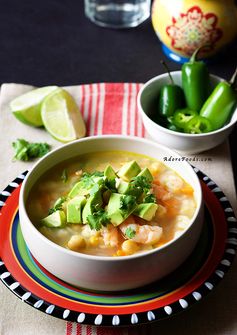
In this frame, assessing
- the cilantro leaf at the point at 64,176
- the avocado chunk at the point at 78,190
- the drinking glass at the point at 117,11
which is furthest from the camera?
the drinking glass at the point at 117,11

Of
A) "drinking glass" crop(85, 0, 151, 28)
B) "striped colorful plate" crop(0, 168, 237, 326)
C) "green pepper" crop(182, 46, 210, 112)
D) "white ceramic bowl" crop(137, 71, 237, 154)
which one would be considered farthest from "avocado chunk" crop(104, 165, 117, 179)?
"drinking glass" crop(85, 0, 151, 28)

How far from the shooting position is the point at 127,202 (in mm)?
1586

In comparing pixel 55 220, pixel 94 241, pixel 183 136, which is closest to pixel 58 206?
pixel 55 220

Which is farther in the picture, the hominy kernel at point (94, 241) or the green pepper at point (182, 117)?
the green pepper at point (182, 117)

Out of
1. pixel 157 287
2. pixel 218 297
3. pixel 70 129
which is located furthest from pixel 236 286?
pixel 70 129

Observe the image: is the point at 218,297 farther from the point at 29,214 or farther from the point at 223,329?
the point at 29,214

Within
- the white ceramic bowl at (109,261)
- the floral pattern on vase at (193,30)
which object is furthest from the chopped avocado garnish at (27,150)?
the floral pattern on vase at (193,30)

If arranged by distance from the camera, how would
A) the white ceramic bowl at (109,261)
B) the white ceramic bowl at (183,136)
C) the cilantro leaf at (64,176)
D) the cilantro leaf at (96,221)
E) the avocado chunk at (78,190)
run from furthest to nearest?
1. the white ceramic bowl at (183,136)
2. the cilantro leaf at (64,176)
3. the avocado chunk at (78,190)
4. the cilantro leaf at (96,221)
5. the white ceramic bowl at (109,261)

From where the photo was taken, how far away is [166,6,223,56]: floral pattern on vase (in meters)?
2.65

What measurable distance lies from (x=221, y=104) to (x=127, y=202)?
0.89 meters

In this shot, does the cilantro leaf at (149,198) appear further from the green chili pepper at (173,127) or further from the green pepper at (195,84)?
the green pepper at (195,84)

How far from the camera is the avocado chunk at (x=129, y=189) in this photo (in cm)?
166

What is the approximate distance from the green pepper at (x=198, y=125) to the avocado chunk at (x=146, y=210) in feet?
2.42

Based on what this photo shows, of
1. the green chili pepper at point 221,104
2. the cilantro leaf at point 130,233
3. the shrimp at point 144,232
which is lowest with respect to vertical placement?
the green chili pepper at point 221,104
